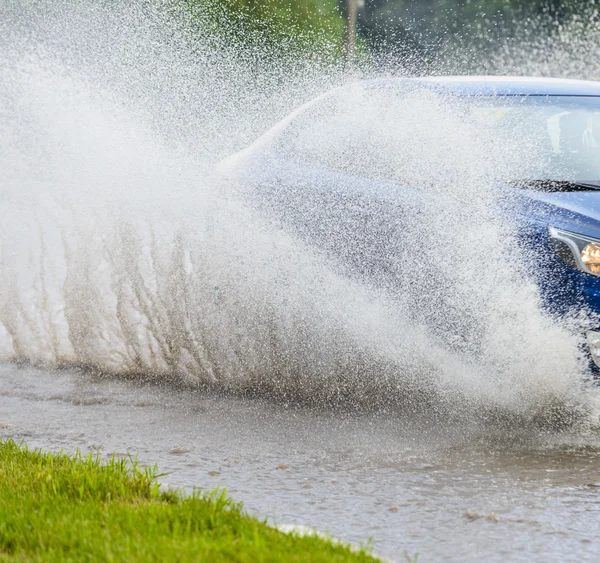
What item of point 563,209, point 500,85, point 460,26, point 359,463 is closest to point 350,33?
point 460,26

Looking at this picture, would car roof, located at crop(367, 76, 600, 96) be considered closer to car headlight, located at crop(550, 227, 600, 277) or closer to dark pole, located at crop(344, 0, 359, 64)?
car headlight, located at crop(550, 227, 600, 277)

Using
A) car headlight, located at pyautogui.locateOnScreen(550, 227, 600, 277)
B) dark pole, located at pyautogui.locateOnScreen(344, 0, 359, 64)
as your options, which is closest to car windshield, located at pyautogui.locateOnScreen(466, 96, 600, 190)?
car headlight, located at pyautogui.locateOnScreen(550, 227, 600, 277)

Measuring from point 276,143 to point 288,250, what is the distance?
0.93 meters

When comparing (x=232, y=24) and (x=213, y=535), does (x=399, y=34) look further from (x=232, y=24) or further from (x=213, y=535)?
(x=213, y=535)

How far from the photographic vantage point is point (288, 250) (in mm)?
6496

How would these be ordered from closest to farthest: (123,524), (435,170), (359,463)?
1. (123,524)
2. (359,463)
3. (435,170)

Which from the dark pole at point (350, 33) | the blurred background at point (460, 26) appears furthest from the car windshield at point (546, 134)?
the blurred background at point (460, 26)

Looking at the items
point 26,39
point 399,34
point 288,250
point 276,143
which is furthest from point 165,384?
point 399,34

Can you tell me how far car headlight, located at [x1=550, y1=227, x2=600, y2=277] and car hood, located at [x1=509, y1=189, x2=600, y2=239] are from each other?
3 centimetres

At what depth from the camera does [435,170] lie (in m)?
6.05

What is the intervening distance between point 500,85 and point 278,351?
1.91 metres

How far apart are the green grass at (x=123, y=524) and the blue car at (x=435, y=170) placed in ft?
6.77

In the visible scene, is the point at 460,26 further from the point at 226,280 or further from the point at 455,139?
the point at 455,139

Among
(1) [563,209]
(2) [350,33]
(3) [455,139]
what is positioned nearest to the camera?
(1) [563,209]
